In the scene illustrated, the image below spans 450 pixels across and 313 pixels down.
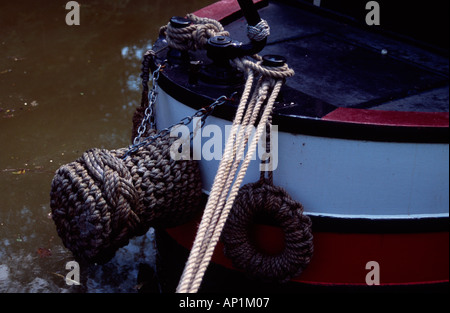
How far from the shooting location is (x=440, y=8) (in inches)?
110

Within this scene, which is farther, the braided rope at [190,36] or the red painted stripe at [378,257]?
the braided rope at [190,36]

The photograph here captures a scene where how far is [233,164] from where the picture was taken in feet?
7.33

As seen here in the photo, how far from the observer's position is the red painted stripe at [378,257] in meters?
2.37

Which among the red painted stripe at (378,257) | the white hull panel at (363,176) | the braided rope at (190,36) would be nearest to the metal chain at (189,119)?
the white hull panel at (363,176)

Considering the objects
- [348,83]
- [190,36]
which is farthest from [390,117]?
[190,36]

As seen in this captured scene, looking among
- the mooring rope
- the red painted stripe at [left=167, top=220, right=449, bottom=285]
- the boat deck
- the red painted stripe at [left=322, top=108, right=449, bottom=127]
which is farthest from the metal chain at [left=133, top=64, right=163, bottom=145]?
the red painted stripe at [left=322, top=108, right=449, bottom=127]

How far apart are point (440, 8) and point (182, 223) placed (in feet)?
5.47

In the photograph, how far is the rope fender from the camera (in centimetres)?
234

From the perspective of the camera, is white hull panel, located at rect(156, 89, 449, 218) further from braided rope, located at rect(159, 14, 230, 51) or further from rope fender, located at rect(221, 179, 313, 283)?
braided rope, located at rect(159, 14, 230, 51)

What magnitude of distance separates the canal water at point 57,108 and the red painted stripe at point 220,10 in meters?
1.47

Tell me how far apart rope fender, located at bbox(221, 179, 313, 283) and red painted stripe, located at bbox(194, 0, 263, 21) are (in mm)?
1479

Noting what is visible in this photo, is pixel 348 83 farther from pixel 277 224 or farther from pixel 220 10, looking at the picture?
pixel 220 10

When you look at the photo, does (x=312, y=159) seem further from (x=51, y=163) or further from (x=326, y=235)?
(x=51, y=163)

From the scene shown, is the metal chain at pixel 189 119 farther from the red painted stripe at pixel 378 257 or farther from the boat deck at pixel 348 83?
the red painted stripe at pixel 378 257
